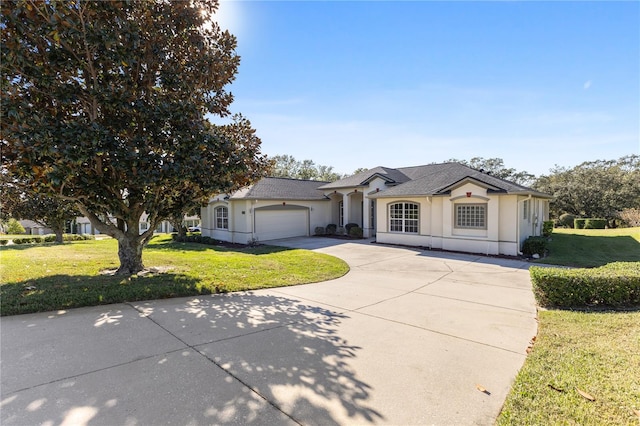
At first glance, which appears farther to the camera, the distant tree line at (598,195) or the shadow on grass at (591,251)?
the distant tree line at (598,195)

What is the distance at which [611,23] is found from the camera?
8.18 meters

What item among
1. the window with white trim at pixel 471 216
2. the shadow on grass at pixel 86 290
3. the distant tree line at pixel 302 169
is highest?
the distant tree line at pixel 302 169

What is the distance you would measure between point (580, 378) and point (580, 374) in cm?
11

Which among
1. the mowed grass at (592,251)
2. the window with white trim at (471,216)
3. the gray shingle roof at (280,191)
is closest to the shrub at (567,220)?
the mowed grass at (592,251)

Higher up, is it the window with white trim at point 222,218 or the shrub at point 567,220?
the window with white trim at point 222,218

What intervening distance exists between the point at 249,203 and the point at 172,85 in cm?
1203

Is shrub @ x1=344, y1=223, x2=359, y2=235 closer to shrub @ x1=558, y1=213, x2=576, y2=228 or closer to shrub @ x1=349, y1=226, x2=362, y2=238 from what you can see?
shrub @ x1=349, y1=226, x2=362, y2=238

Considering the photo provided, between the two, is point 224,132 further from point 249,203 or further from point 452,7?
point 249,203

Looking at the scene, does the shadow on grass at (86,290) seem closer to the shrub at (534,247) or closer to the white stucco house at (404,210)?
the white stucco house at (404,210)

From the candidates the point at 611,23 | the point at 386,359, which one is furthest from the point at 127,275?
the point at 611,23

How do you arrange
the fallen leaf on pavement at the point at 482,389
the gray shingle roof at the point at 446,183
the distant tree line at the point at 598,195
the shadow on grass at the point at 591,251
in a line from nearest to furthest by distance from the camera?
the fallen leaf on pavement at the point at 482,389 < the shadow on grass at the point at 591,251 < the gray shingle roof at the point at 446,183 < the distant tree line at the point at 598,195

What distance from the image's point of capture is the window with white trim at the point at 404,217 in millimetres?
17094

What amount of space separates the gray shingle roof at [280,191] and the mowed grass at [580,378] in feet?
54.5

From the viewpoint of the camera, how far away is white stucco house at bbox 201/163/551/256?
14.2 meters
